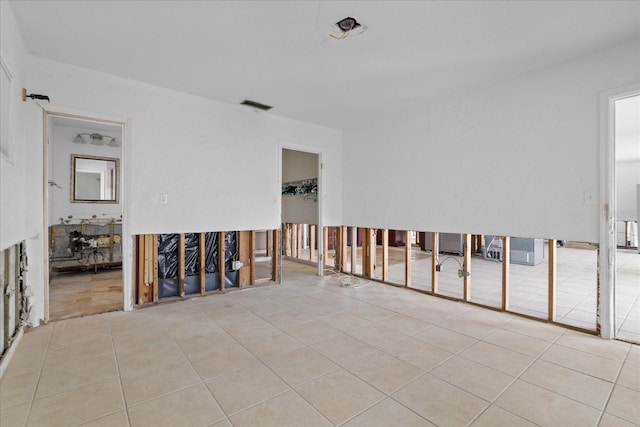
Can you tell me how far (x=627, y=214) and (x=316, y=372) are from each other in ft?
39.5

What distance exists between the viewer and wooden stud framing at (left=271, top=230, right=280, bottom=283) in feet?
15.3

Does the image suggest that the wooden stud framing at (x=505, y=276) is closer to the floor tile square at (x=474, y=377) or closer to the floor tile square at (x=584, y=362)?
the floor tile square at (x=584, y=362)

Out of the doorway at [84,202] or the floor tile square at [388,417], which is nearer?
the floor tile square at [388,417]

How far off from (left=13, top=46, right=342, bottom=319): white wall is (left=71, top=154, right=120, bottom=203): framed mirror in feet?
9.68

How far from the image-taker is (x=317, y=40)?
2.59m

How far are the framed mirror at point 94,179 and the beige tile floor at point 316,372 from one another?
3.30 metres

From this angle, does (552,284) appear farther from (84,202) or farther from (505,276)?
(84,202)

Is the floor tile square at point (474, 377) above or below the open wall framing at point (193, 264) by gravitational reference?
below

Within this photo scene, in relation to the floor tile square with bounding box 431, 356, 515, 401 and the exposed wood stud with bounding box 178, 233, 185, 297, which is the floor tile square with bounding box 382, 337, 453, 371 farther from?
the exposed wood stud with bounding box 178, 233, 185, 297

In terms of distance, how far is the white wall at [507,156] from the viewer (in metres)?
2.79

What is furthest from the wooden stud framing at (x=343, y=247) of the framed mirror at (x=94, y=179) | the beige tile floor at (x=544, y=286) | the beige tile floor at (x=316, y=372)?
the framed mirror at (x=94, y=179)

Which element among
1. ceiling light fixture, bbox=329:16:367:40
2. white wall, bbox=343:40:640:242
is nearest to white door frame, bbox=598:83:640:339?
white wall, bbox=343:40:640:242

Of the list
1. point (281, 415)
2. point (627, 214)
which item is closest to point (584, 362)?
point (281, 415)

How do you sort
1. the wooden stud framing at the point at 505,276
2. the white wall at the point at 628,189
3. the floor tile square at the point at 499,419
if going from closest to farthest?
the floor tile square at the point at 499,419 < the wooden stud framing at the point at 505,276 < the white wall at the point at 628,189
